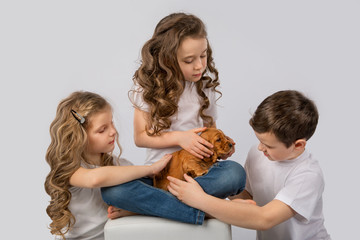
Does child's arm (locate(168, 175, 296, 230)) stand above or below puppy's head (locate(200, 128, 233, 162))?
below

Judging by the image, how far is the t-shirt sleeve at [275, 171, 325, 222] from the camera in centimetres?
197

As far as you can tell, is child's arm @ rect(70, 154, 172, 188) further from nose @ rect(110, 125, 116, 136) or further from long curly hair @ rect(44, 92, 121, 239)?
nose @ rect(110, 125, 116, 136)

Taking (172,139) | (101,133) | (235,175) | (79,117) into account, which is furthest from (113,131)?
(235,175)

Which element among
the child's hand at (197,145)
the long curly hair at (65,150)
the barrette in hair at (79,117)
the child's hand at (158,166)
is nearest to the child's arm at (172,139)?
the child's hand at (197,145)

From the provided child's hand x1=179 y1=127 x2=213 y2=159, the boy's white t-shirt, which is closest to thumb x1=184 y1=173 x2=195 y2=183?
child's hand x1=179 y1=127 x2=213 y2=159

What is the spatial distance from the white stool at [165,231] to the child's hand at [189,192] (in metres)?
0.11

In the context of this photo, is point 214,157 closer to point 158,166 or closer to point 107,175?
point 158,166

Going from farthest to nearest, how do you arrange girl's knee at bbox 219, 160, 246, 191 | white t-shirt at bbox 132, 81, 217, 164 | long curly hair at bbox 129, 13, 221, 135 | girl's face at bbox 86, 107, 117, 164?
white t-shirt at bbox 132, 81, 217, 164
long curly hair at bbox 129, 13, 221, 135
girl's face at bbox 86, 107, 117, 164
girl's knee at bbox 219, 160, 246, 191

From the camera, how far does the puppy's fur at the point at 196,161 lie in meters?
2.03

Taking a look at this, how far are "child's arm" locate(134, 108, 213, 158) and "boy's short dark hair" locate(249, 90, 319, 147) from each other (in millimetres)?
263

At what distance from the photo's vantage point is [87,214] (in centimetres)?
222

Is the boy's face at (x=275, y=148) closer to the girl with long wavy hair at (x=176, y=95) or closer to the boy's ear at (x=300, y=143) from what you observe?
the boy's ear at (x=300, y=143)

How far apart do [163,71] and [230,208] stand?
2.65 feet

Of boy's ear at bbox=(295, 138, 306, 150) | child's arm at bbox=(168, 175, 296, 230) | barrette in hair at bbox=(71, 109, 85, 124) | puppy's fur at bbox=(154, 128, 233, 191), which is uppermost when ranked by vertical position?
barrette in hair at bbox=(71, 109, 85, 124)
